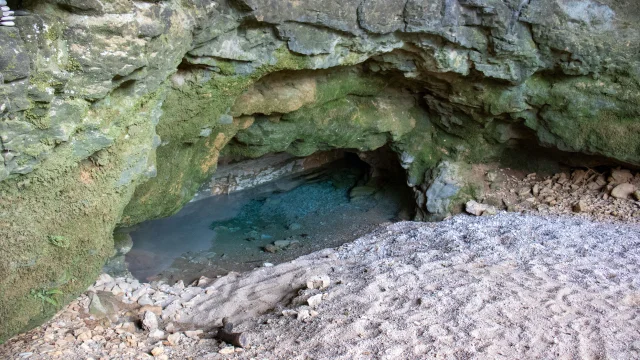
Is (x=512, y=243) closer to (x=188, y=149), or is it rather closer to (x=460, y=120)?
(x=460, y=120)

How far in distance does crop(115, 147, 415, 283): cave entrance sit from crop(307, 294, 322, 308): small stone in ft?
8.04

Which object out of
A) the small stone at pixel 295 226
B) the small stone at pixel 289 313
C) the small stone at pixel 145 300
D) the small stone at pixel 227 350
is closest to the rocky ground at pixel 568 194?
the small stone at pixel 295 226

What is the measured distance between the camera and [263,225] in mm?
8547

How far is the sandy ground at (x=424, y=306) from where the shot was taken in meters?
3.67

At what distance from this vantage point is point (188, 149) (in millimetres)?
5891

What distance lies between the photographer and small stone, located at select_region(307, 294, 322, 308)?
4309mm

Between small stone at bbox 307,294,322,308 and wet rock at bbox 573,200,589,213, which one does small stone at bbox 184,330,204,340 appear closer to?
small stone at bbox 307,294,322,308

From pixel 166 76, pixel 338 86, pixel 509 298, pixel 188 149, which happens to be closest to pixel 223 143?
pixel 188 149

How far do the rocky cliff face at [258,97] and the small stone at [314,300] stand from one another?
1669 millimetres

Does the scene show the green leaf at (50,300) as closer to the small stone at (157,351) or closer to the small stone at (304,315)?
the small stone at (157,351)

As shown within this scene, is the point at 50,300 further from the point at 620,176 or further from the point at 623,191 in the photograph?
the point at 620,176

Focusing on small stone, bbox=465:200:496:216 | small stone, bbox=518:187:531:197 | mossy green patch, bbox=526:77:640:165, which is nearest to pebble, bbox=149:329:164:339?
small stone, bbox=465:200:496:216

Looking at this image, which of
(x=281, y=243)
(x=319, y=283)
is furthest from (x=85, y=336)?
(x=281, y=243)

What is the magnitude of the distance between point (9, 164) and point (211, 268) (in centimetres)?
Result: 404
